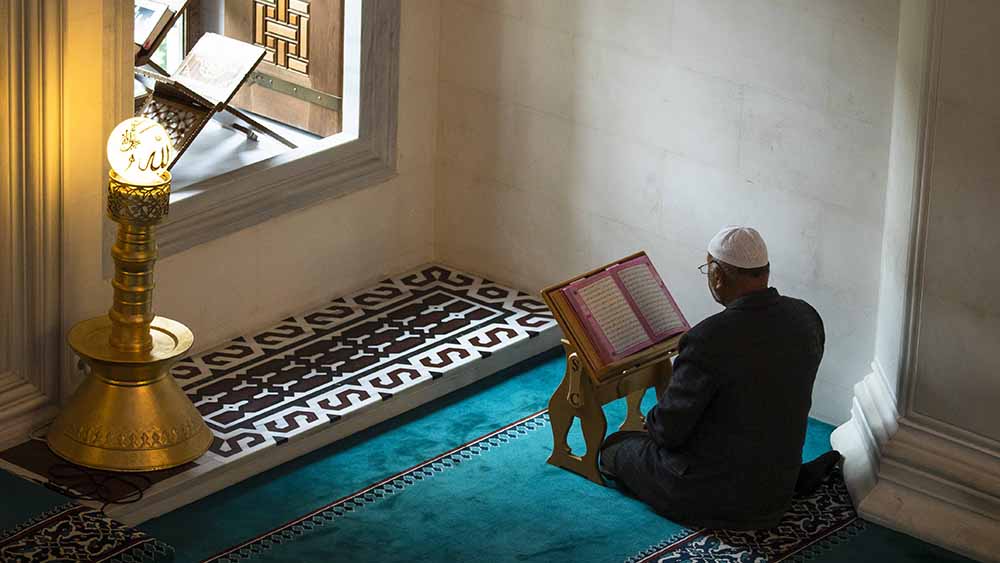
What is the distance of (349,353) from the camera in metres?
7.67

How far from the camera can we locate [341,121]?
8.25 meters

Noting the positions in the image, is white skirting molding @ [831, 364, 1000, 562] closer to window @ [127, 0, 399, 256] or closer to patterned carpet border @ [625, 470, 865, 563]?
patterned carpet border @ [625, 470, 865, 563]

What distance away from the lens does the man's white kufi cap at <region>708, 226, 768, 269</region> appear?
20.4 ft

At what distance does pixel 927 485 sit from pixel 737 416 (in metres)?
0.91

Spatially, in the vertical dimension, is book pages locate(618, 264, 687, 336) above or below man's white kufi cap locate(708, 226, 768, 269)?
below

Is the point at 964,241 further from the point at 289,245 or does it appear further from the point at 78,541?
Result: the point at 78,541

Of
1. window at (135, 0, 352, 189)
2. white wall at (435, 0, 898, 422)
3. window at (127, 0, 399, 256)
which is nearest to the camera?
white wall at (435, 0, 898, 422)

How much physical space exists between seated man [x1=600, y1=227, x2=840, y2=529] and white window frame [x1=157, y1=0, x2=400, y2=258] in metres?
2.20

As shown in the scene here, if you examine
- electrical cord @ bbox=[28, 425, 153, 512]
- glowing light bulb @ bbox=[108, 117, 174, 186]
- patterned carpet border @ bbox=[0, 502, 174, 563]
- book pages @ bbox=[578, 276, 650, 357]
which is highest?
glowing light bulb @ bbox=[108, 117, 174, 186]

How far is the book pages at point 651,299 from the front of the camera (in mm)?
6803

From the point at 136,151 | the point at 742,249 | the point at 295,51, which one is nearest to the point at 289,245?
the point at 295,51

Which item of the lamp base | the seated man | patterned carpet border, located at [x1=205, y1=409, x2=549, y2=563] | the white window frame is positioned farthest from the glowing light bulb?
the seated man

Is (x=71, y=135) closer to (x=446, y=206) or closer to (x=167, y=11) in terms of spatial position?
(x=167, y=11)

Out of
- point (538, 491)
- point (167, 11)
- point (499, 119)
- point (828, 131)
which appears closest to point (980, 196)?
point (828, 131)
